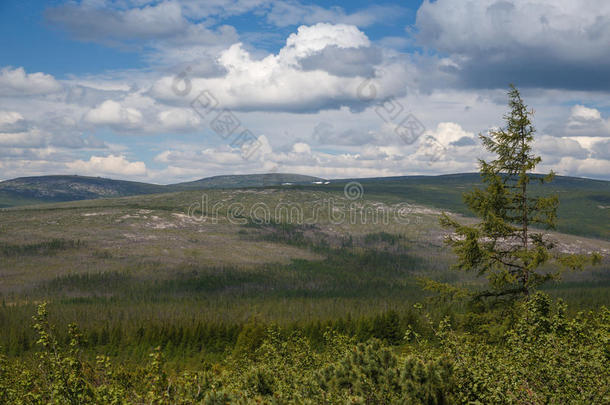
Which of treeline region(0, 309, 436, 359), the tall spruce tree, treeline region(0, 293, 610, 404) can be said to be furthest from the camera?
treeline region(0, 309, 436, 359)

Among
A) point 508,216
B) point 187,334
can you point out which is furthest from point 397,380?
point 187,334

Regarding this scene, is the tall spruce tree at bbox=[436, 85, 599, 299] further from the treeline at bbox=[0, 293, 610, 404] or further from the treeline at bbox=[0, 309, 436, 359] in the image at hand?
the treeline at bbox=[0, 309, 436, 359]

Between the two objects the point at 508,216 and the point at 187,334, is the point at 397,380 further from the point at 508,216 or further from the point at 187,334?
the point at 187,334

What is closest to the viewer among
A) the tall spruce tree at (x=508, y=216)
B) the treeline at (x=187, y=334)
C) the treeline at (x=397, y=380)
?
the treeline at (x=397, y=380)

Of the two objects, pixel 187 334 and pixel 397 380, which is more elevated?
pixel 397 380

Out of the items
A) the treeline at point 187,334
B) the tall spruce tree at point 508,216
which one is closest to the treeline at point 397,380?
the tall spruce tree at point 508,216

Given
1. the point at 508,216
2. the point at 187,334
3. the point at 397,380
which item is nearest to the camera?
the point at 397,380

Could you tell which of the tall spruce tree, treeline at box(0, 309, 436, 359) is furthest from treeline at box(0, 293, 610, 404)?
treeline at box(0, 309, 436, 359)

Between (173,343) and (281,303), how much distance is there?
68387 millimetres

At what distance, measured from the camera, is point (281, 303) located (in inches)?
7613

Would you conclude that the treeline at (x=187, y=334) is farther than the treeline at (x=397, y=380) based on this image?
Yes

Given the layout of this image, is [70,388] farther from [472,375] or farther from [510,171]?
[510,171]

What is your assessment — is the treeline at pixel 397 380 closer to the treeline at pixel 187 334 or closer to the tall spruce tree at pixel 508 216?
the tall spruce tree at pixel 508 216

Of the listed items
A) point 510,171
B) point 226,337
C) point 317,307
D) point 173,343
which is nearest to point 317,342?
point 226,337
